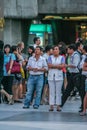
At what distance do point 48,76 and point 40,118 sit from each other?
78.8 inches

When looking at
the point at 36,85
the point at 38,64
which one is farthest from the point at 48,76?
the point at 36,85

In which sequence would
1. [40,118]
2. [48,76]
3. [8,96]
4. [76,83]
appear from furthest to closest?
[8,96], [48,76], [76,83], [40,118]

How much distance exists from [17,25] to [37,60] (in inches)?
420

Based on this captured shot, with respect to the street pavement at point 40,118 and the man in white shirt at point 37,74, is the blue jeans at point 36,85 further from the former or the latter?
the street pavement at point 40,118

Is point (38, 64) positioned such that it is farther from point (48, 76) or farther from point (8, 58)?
point (8, 58)

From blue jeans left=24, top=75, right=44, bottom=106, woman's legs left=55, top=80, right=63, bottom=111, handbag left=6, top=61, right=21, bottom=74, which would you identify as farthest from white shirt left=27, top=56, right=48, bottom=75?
handbag left=6, top=61, right=21, bottom=74

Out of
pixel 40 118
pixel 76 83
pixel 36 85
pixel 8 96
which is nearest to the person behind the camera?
pixel 40 118

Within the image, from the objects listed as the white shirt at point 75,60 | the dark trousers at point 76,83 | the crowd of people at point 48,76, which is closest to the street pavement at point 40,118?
the crowd of people at point 48,76

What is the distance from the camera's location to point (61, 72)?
16.8m

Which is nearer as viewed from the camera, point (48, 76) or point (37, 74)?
point (48, 76)

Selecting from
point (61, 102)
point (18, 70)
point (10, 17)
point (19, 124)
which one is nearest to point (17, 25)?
point (10, 17)

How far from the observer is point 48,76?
16.9 metres

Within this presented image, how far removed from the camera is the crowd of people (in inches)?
658

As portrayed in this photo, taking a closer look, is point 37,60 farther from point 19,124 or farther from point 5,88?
point 19,124
